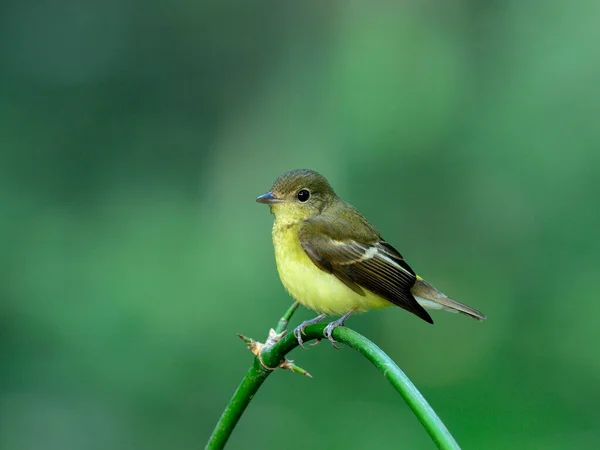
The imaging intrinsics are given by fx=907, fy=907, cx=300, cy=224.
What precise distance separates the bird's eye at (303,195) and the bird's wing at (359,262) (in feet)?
0.37

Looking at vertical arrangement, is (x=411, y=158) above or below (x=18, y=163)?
above

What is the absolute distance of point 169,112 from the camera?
8.09 m

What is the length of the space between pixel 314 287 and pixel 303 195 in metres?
0.50

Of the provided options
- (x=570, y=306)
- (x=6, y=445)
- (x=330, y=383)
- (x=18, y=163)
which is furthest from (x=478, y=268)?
(x=18, y=163)

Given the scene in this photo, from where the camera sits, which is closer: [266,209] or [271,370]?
[271,370]

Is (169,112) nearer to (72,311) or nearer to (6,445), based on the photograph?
(72,311)

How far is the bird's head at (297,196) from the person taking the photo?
3885 millimetres

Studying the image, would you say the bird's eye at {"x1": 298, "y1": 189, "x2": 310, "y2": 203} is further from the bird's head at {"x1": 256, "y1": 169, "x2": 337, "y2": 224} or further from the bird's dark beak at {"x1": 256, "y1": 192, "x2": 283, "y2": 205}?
the bird's dark beak at {"x1": 256, "y1": 192, "x2": 283, "y2": 205}

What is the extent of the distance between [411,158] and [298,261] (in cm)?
327

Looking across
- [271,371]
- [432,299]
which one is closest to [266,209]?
[432,299]

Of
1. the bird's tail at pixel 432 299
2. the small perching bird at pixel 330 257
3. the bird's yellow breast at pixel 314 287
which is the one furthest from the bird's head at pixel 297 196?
the bird's tail at pixel 432 299

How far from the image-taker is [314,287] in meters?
3.65

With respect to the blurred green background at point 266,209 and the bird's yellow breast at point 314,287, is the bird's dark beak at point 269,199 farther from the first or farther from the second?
the blurred green background at point 266,209

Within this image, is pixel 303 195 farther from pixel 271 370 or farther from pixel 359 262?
pixel 271 370
